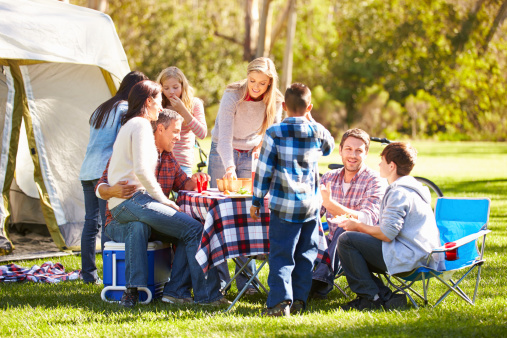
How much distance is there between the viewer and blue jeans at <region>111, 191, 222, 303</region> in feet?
14.4

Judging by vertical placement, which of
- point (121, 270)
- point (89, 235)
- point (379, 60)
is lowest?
point (121, 270)

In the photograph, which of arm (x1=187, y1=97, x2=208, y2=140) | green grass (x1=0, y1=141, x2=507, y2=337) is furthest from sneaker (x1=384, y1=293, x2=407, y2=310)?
arm (x1=187, y1=97, x2=208, y2=140)

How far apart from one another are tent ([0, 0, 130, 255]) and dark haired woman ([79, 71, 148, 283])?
1.37m

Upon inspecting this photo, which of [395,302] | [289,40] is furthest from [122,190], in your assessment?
[289,40]

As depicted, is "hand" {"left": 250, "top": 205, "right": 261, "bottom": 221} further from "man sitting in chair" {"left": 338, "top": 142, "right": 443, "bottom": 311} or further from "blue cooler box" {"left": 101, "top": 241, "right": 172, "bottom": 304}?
"blue cooler box" {"left": 101, "top": 241, "right": 172, "bottom": 304}

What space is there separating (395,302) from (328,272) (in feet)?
1.80

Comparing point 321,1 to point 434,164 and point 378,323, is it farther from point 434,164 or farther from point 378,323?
point 378,323

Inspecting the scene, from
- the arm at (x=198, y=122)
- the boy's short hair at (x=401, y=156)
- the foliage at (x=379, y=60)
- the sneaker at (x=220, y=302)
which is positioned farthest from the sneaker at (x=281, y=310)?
the foliage at (x=379, y=60)

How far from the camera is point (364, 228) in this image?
14.0ft

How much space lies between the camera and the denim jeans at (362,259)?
426 cm

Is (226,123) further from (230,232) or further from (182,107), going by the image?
(230,232)

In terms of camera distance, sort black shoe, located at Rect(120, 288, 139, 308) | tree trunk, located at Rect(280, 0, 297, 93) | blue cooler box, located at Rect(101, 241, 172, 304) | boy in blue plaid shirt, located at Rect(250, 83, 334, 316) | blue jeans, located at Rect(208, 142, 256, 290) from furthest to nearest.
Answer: tree trunk, located at Rect(280, 0, 297, 93) → blue jeans, located at Rect(208, 142, 256, 290) → blue cooler box, located at Rect(101, 241, 172, 304) → black shoe, located at Rect(120, 288, 139, 308) → boy in blue plaid shirt, located at Rect(250, 83, 334, 316)

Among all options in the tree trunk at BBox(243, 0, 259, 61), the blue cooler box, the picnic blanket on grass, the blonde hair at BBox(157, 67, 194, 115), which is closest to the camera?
the blue cooler box

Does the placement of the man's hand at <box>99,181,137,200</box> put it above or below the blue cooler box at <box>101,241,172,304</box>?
above
